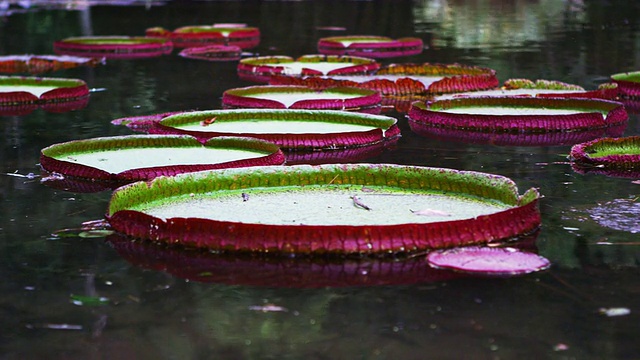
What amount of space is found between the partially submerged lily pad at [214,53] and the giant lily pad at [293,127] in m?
5.13

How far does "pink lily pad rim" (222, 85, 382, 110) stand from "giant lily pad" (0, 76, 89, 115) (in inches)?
43.0

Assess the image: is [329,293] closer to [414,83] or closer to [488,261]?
[488,261]

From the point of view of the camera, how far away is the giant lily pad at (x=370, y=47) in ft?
40.5

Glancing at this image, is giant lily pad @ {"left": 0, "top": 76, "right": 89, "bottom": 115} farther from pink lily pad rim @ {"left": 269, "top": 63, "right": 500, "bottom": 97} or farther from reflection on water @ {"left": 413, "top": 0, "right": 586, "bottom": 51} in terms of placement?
reflection on water @ {"left": 413, "top": 0, "right": 586, "bottom": 51}

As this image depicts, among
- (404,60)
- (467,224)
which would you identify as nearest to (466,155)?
(467,224)

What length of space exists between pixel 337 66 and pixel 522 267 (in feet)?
21.6

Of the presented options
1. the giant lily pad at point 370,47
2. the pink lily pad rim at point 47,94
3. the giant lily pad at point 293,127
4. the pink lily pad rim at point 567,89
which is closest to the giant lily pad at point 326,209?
the giant lily pad at point 293,127

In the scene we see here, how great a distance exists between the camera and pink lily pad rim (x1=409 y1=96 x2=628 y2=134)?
646 centimetres

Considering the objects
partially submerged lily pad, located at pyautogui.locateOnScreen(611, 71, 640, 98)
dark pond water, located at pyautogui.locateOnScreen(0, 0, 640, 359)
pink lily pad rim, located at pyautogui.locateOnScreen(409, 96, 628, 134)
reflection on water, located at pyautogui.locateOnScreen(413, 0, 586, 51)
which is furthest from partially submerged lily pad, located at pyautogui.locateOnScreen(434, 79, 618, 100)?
reflection on water, located at pyautogui.locateOnScreen(413, 0, 586, 51)

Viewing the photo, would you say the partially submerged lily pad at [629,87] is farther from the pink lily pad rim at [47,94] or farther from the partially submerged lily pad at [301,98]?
the pink lily pad rim at [47,94]

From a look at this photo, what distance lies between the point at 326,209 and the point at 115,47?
867 cm

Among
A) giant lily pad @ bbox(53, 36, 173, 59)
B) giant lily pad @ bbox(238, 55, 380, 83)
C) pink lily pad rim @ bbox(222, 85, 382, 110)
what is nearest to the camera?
pink lily pad rim @ bbox(222, 85, 382, 110)

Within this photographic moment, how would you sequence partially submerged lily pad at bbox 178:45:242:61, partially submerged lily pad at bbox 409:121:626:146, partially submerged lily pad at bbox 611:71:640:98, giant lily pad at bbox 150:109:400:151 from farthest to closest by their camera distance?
partially submerged lily pad at bbox 178:45:242:61, partially submerged lily pad at bbox 611:71:640:98, partially submerged lily pad at bbox 409:121:626:146, giant lily pad at bbox 150:109:400:151

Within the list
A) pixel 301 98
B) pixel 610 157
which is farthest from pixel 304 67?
pixel 610 157
